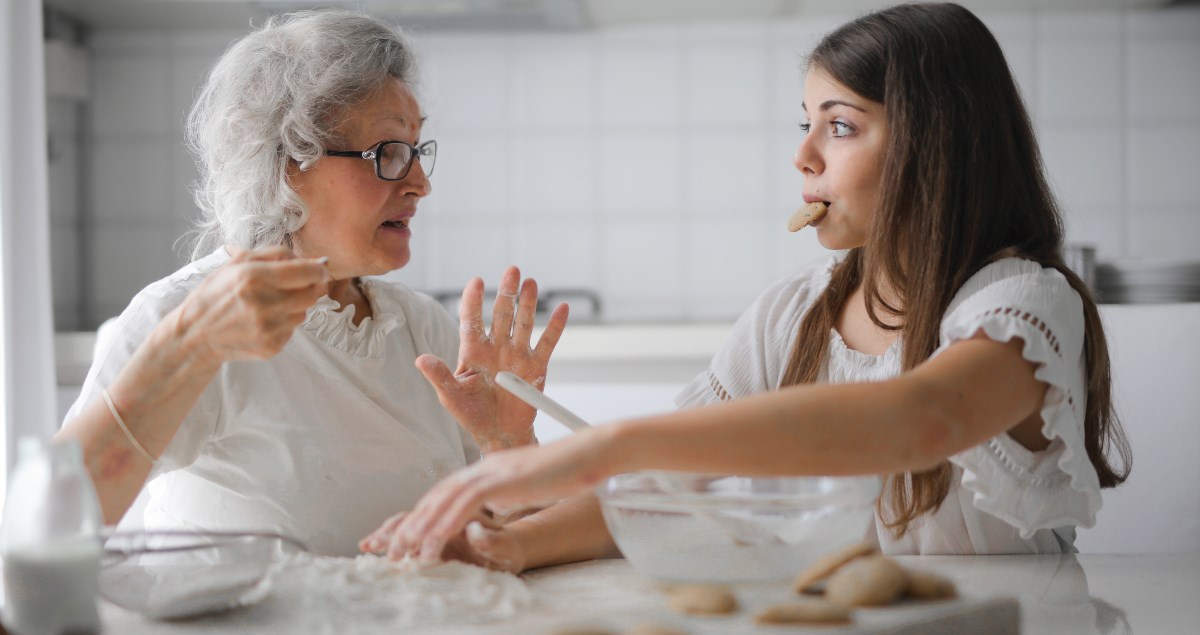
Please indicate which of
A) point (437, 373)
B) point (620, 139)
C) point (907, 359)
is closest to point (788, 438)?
point (907, 359)

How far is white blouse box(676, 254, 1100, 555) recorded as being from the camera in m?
1.08

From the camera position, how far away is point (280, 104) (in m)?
1.56

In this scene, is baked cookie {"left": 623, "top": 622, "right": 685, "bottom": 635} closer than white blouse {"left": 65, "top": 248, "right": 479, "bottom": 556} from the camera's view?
Yes

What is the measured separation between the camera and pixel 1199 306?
7.20 ft

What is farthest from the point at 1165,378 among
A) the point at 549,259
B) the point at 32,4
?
the point at 32,4

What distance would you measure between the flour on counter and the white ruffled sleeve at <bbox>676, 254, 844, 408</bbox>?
73 cm

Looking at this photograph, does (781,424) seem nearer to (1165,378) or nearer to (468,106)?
(1165,378)

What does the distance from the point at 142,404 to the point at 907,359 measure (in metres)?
0.89

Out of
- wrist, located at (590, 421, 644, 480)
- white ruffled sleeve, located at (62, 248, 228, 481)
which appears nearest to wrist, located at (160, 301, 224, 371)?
white ruffled sleeve, located at (62, 248, 228, 481)

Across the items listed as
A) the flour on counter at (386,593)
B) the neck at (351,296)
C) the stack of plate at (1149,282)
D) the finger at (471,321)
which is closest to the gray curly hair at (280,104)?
the neck at (351,296)

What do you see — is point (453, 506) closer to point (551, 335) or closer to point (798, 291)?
point (551, 335)

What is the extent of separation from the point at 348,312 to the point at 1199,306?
5.64 feet

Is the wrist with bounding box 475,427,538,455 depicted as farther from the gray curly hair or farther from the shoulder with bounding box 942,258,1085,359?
the shoulder with bounding box 942,258,1085,359

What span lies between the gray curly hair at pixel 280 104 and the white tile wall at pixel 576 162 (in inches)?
86.1
